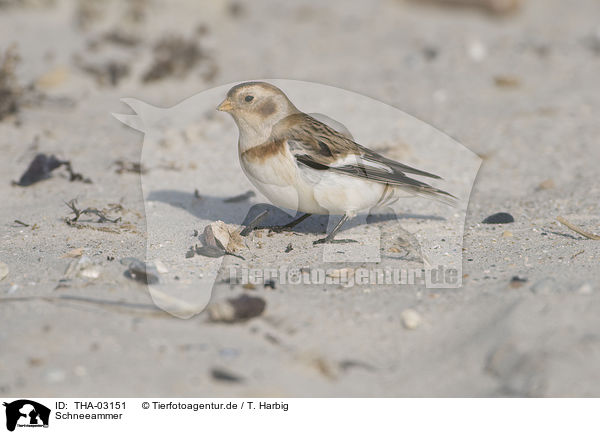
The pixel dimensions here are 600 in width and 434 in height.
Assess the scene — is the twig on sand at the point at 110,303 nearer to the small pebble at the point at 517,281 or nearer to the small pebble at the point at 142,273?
the small pebble at the point at 142,273

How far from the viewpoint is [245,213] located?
4.63 meters

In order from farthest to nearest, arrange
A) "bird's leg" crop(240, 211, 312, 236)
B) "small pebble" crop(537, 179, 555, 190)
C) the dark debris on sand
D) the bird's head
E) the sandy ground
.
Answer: "small pebble" crop(537, 179, 555, 190), the dark debris on sand, "bird's leg" crop(240, 211, 312, 236), the bird's head, the sandy ground

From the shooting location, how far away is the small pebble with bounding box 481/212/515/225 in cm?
448

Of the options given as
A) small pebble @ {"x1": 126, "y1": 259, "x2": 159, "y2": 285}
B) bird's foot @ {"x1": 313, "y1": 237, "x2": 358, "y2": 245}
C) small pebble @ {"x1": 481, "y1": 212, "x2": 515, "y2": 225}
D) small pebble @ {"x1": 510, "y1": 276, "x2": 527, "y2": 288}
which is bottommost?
small pebble @ {"x1": 510, "y1": 276, "x2": 527, "y2": 288}

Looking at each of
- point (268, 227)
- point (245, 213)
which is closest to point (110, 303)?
point (268, 227)

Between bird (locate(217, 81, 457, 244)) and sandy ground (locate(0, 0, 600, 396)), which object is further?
bird (locate(217, 81, 457, 244))

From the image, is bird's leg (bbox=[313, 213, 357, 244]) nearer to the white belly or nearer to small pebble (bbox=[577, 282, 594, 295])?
the white belly

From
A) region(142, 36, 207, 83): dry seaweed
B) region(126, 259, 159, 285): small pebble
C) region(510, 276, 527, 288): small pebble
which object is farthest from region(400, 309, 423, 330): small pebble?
region(142, 36, 207, 83): dry seaweed

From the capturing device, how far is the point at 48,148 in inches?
225

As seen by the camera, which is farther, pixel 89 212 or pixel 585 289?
pixel 89 212

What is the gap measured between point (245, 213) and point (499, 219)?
1714 mm

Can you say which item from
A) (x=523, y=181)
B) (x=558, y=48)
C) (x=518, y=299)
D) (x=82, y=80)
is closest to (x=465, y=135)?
(x=523, y=181)

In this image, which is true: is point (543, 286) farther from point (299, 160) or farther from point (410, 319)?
point (299, 160)

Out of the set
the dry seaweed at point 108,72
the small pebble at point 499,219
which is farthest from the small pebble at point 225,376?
the dry seaweed at point 108,72
